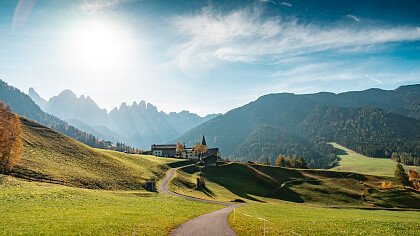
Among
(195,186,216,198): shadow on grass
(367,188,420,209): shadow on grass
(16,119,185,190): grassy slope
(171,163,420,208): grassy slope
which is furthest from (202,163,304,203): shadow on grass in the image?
(367,188,420,209): shadow on grass

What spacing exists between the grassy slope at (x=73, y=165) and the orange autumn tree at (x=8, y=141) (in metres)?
2.62

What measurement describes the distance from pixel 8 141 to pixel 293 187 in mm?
101449

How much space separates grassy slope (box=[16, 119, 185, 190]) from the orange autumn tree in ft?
8.60

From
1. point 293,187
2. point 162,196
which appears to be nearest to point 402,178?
Result: point 293,187

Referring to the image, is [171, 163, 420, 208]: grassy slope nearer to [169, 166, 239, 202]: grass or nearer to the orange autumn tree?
[169, 166, 239, 202]: grass

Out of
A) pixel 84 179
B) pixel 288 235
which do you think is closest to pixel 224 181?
pixel 84 179

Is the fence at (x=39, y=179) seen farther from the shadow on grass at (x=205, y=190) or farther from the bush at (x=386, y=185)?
the bush at (x=386, y=185)

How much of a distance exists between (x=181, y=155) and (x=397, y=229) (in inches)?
6299

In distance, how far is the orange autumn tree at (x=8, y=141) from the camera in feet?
205

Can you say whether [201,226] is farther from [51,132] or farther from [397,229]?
[51,132]

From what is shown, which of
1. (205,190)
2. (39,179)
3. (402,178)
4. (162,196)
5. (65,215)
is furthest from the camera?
(402,178)

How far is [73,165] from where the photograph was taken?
82.4 m

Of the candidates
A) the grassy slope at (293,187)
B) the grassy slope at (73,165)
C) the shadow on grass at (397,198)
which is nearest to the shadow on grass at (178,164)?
the grassy slope at (293,187)

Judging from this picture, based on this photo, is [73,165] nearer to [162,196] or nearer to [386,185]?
[162,196]
